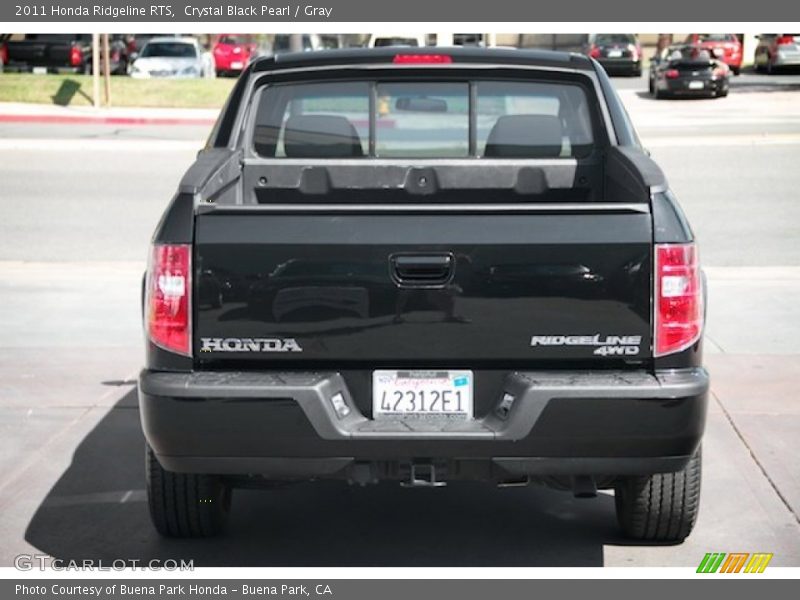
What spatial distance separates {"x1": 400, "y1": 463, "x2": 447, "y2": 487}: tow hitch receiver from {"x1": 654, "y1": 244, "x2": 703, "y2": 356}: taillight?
0.86m

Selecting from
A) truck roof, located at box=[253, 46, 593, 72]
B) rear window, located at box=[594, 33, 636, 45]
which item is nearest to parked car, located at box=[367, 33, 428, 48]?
rear window, located at box=[594, 33, 636, 45]

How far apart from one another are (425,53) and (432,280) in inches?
69.5

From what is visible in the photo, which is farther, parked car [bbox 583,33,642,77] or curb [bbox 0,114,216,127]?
parked car [bbox 583,33,642,77]

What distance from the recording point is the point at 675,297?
505 cm

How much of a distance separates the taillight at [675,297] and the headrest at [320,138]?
6.90ft

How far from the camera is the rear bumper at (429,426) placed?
4.99 m

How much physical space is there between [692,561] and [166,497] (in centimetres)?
203

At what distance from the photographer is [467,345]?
5.05 meters

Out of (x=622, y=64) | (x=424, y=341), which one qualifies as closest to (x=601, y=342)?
(x=424, y=341)

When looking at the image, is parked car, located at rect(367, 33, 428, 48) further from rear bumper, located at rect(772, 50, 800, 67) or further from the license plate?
the license plate

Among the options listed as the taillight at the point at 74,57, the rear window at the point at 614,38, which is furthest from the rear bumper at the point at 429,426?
the rear window at the point at 614,38

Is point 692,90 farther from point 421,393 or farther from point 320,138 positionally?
point 421,393

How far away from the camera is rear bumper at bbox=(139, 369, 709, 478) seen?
16.4 feet

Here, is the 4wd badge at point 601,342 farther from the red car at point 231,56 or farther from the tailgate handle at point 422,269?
the red car at point 231,56
